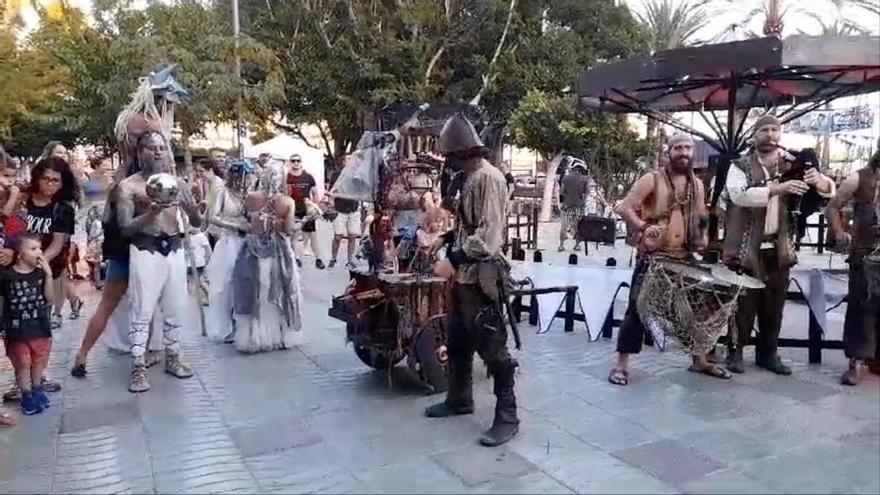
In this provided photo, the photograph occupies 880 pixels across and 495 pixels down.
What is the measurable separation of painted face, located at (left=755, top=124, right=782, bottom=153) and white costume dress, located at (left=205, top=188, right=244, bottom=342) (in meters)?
4.05

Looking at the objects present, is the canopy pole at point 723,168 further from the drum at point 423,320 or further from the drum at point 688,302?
the drum at point 423,320

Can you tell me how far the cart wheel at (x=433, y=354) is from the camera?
5.21 meters

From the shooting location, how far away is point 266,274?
641 cm

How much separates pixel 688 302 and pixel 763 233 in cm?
97

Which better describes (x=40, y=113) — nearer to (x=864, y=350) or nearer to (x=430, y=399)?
(x=430, y=399)

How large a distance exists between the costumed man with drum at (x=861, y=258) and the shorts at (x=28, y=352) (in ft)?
17.2

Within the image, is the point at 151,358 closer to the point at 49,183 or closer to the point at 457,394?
the point at 49,183

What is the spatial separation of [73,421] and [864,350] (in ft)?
16.8

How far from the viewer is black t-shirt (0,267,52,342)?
4.82 metres

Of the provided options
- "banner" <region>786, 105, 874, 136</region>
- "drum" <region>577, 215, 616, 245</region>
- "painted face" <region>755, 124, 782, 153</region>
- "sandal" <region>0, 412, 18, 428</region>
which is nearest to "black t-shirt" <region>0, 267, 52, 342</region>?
"sandal" <region>0, 412, 18, 428</region>

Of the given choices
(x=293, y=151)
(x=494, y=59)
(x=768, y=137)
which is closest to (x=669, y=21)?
(x=494, y=59)

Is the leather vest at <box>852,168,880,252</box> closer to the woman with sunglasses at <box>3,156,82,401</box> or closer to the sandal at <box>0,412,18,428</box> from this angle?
the woman with sunglasses at <box>3,156,82,401</box>

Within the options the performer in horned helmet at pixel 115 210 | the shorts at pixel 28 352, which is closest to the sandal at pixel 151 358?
the performer in horned helmet at pixel 115 210

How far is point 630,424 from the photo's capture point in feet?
15.4
